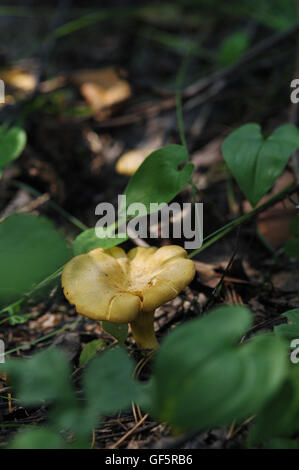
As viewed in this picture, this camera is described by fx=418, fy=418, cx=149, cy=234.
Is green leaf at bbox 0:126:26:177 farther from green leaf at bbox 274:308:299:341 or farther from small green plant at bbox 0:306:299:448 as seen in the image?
green leaf at bbox 274:308:299:341

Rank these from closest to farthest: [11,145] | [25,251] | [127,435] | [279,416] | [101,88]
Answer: [279,416]
[25,251]
[127,435]
[11,145]
[101,88]

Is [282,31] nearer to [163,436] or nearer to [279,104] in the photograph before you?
[279,104]

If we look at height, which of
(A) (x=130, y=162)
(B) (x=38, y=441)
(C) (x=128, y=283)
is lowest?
(B) (x=38, y=441)

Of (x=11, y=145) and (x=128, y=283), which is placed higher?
(x=11, y=145)

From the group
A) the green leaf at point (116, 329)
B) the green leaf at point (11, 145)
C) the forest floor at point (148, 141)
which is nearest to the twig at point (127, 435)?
the forest floor at point (148, 141)

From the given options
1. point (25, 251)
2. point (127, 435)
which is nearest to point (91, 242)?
point (25, 251)

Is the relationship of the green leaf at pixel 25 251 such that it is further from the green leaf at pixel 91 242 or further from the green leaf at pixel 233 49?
the green leaf at pixel 233 49

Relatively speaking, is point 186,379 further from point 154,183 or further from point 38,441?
point 154,183
